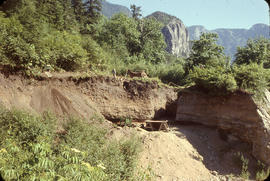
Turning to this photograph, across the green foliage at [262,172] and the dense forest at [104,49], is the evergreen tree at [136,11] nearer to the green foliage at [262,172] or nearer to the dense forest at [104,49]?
the dense forest at [104,49]

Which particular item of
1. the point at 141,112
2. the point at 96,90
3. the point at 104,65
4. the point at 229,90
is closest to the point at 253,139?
the point at 229,90

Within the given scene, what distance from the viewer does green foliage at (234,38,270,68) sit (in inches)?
640

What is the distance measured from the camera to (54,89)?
8.77 metres

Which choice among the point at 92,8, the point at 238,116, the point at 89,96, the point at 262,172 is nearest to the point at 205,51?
the point at 238,116

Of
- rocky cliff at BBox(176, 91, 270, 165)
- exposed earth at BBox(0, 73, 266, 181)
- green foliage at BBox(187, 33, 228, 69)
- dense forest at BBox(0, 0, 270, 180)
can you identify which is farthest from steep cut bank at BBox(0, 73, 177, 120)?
green foliage at BBox(187, 33, 228, 69)

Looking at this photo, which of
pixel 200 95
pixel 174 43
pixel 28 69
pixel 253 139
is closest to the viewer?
pixel 28 69

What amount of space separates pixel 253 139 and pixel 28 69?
12.0m

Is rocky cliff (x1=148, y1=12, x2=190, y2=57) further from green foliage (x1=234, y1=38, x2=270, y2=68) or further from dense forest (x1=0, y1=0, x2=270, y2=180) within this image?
dense forest (x1=0, y1=0, x2=270, y2=180)

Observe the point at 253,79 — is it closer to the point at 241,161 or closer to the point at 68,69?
the point at 241,161

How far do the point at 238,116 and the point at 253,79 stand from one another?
2216mm

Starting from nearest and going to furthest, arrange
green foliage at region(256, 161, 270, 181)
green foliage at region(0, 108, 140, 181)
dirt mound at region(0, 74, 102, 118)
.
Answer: green foliage at region(0, 108, 140, 181)
green foliage at region(256, 161, 270, 181)
dirt mound at region(0, 74, 102, 118)

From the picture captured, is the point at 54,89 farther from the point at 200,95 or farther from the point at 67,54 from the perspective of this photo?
the point at 200,95

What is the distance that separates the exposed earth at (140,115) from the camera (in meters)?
7.41

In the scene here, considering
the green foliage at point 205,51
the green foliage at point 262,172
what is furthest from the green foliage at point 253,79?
the green foliage at point 205,51
